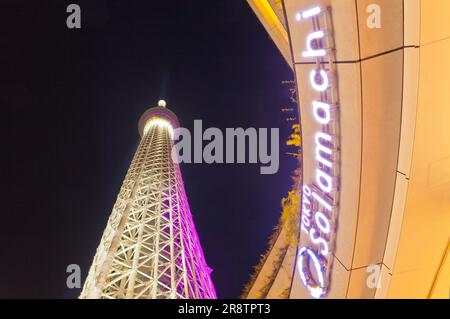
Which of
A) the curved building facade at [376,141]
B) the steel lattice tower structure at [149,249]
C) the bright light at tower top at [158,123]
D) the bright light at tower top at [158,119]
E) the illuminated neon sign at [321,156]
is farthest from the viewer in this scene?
the bright light at tower top at [158,119]

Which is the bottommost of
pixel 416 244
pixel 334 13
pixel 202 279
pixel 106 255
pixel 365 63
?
pixel 202 279

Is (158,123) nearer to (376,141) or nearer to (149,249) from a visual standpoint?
(149,249)

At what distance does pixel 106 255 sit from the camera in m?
8.92

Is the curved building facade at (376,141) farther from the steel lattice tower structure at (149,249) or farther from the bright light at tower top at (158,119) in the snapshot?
the bright light at tower top at (158,119)

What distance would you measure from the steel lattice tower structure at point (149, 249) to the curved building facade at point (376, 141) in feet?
11.2

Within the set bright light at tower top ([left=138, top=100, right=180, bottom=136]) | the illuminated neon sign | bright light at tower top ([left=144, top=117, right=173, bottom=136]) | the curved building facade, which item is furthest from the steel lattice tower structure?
bright light at tower top ([left=138, top=100, right=180, bottom=136])

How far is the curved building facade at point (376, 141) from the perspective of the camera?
4820mm

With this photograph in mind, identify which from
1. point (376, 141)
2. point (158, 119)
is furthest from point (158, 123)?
point (376, 141)

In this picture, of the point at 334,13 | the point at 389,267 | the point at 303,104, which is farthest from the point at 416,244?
the point at 334,13

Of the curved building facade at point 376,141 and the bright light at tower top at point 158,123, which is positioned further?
the bright light at tower top at point 158,123

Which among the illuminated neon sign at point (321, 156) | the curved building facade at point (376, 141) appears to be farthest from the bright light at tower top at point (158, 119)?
the curved building facade at point (376, 141)

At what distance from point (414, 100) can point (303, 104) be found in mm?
1783

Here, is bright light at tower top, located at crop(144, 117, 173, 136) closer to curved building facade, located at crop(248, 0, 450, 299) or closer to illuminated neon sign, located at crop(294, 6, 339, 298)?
illuminated neon sign, located at crop(294, 6, 339, 298)

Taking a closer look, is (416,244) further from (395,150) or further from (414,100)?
(414,100)
